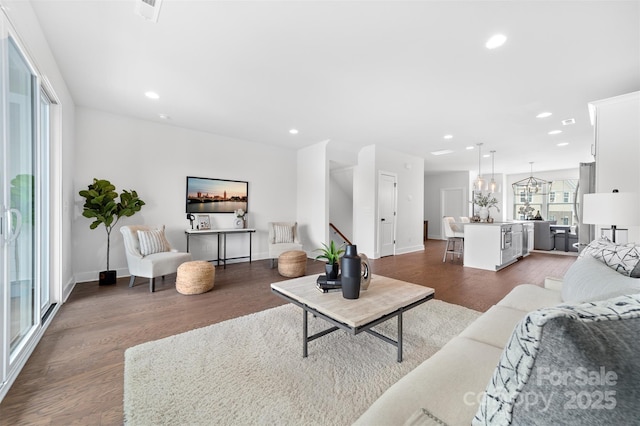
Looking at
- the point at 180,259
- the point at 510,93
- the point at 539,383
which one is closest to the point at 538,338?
the point at 539,383

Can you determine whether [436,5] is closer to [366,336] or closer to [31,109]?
[366,336]

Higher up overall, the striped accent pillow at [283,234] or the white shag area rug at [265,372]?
the striped accent pillow at [283,234]

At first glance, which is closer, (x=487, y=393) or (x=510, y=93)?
(x=487, y=393)

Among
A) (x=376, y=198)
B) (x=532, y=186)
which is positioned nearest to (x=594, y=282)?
(x=376, y=198)

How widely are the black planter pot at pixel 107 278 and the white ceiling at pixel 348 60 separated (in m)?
2.42

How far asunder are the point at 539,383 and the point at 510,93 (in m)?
3.86

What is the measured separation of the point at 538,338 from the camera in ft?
1.60

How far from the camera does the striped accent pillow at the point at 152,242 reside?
149 inches

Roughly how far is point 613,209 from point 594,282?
1.50 m

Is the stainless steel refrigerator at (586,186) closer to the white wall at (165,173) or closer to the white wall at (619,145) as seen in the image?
the white wall at (619,145)

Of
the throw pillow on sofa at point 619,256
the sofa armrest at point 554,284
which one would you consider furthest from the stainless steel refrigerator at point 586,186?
the throw pillow on sofa at point 619,256

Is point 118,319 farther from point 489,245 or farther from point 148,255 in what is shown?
point 489,245

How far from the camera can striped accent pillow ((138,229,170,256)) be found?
A: 3773 mm

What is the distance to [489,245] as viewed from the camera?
497 cm
